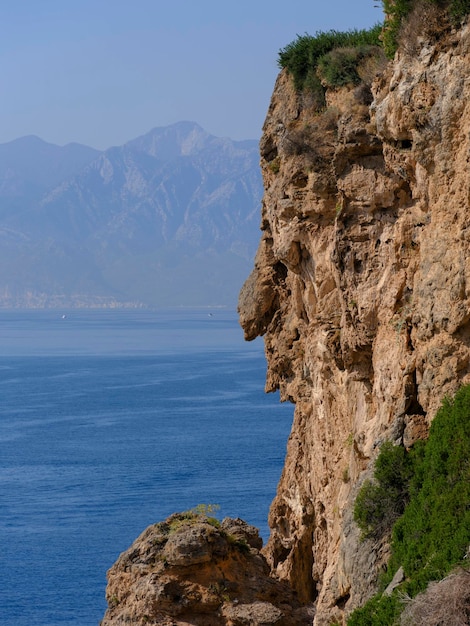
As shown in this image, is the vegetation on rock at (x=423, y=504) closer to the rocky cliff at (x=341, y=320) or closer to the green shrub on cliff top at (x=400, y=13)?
the rocky cliff at (x=341, y=320)

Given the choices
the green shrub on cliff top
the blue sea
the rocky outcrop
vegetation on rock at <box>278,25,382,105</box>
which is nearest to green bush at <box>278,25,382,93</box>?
vegetation on rock at <box>278,25,382,105</box>

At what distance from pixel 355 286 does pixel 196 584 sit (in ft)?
22.3

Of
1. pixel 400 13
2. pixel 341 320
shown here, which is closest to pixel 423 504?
pixel 341 320

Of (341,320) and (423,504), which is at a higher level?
(341,320)

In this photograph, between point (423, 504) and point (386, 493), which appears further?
point (386, 493)

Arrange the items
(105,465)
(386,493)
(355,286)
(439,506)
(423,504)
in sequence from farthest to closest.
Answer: (105,465) → (355,286) → (386,493) → (423,504) → (439,506)

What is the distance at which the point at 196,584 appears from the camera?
2286cm

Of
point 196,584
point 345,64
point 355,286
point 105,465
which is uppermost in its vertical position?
point 345,64

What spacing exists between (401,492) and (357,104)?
332 inches

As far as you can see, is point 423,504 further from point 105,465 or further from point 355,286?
point 105,465

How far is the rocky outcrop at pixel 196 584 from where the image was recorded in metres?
22.4

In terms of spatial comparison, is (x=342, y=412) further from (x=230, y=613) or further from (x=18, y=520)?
(x=18, y=520)

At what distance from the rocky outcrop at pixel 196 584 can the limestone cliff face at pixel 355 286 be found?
5.69ft

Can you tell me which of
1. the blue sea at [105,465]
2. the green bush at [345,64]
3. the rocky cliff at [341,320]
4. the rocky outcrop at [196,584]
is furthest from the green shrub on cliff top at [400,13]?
the blue sea at [105,465]
